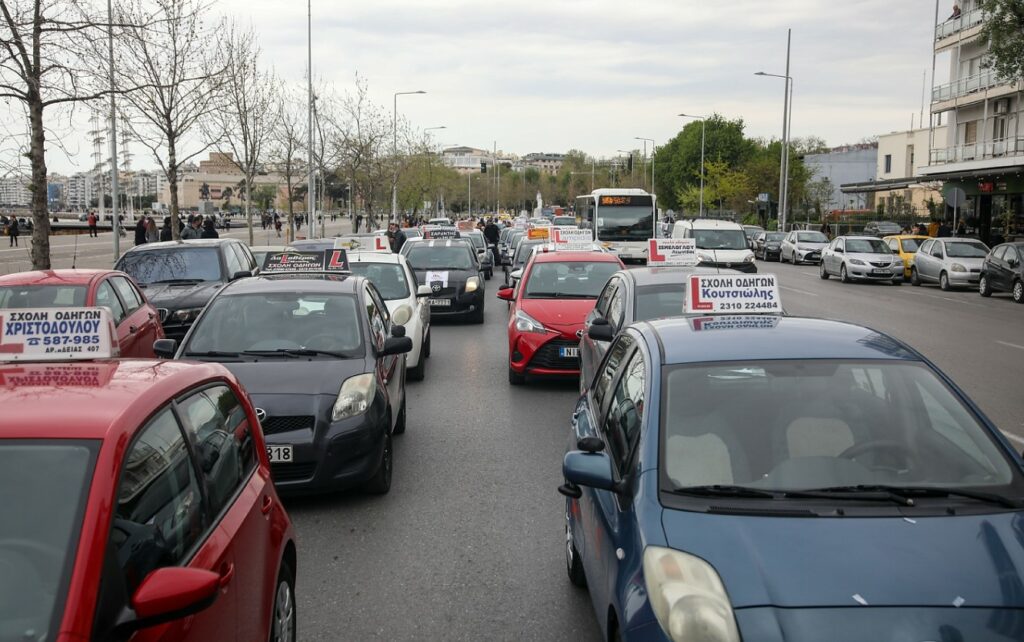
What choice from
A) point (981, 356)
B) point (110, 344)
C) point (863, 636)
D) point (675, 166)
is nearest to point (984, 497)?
point (863, 636)

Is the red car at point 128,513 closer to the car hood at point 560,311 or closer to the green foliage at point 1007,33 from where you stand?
the car hood at point 560,311

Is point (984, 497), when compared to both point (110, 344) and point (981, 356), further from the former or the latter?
point (981, 356)

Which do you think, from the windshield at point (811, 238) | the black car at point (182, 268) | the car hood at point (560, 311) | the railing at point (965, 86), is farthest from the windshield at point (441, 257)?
the railing at point (965, 86)

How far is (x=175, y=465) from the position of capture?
3402mm

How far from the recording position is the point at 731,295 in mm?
6297

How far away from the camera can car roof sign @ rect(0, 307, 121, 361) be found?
484cm

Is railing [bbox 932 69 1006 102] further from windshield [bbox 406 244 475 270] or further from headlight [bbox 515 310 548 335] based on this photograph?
headlight [bbox 515 310 548 335]

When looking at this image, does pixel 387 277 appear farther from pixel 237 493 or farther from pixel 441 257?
pixel 237 493

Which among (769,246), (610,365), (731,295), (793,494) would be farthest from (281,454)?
(769,246)

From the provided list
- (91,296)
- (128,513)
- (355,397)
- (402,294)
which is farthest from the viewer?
(402,294)

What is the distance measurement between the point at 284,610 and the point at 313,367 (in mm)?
3464

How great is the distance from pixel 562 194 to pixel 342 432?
16342cm

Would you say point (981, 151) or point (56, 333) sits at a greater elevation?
point (981, 151)

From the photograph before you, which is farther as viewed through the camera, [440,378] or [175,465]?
[440,378]
